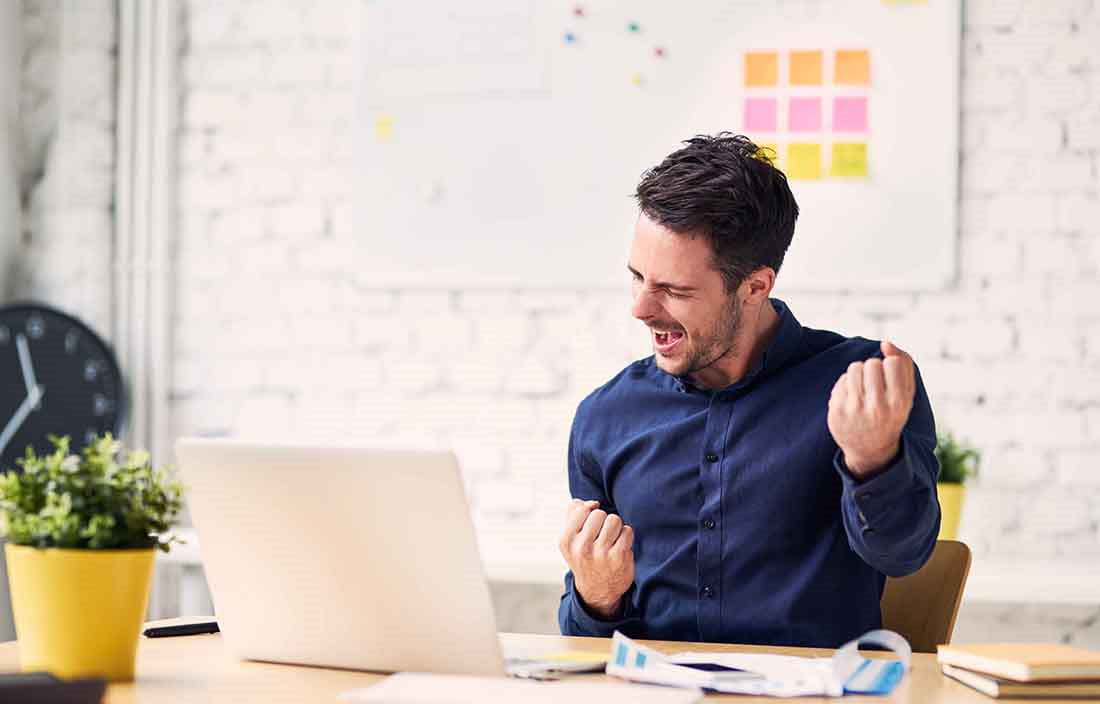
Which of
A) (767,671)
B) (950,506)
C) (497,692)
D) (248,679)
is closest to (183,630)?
(248,679)

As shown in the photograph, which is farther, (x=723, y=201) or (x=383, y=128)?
(x=383, y=128)

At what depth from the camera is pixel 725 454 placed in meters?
1.94

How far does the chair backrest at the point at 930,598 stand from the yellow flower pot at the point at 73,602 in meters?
1.07

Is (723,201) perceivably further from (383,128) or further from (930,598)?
(383,128)

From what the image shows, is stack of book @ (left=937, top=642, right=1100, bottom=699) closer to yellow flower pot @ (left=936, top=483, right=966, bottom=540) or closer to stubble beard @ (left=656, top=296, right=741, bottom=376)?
stubble beard @ (left=656, top=296, right=741, bottom=376)

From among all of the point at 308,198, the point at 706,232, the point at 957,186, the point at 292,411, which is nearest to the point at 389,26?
the point at 308,198

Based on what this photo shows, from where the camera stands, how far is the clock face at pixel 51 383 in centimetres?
338

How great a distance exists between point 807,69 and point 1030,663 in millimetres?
2147

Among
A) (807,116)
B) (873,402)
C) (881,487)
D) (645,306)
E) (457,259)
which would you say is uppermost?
(807,116)

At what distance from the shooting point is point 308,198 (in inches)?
139

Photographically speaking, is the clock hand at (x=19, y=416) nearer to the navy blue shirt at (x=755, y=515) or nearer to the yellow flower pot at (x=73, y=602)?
the navy blue shirt at (x=755, y=515)

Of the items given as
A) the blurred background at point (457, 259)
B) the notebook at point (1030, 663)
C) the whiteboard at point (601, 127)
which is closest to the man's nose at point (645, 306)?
the notebook at point (1030, 663)

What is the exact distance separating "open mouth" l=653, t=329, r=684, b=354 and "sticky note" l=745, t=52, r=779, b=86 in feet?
4.68

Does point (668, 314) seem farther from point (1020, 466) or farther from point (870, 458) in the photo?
point (1020, 466)
